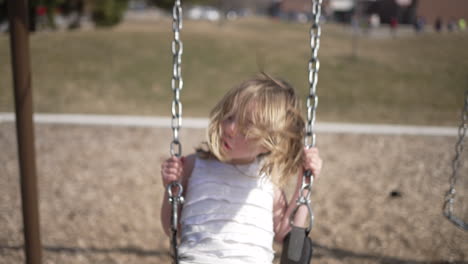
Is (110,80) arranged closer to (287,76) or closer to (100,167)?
(287,76)

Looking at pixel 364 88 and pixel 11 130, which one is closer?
pixel 11 130

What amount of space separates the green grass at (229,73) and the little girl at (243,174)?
5.62 meters

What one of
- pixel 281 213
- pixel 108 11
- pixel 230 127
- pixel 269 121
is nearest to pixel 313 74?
pixel 269 121

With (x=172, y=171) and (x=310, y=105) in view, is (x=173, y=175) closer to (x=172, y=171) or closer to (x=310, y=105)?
(x=172, y=171)

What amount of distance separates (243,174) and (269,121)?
0.30m

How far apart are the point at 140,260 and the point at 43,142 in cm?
394

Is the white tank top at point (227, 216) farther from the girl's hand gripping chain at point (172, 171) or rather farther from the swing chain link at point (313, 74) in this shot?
the swing chain link at point (313, 74)

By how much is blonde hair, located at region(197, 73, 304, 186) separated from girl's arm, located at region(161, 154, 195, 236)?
0.17 meters

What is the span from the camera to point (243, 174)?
186 centimetres

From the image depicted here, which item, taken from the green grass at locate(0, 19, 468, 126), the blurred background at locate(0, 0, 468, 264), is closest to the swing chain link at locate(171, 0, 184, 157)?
the blurred background at locate(0, 0, 468, 264)

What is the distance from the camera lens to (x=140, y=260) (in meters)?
2.93

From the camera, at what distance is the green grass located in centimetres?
978

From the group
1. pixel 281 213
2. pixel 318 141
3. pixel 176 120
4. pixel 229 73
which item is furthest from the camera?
pixel 229 73

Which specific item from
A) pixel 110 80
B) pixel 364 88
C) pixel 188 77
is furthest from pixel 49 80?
pixel 364 88
